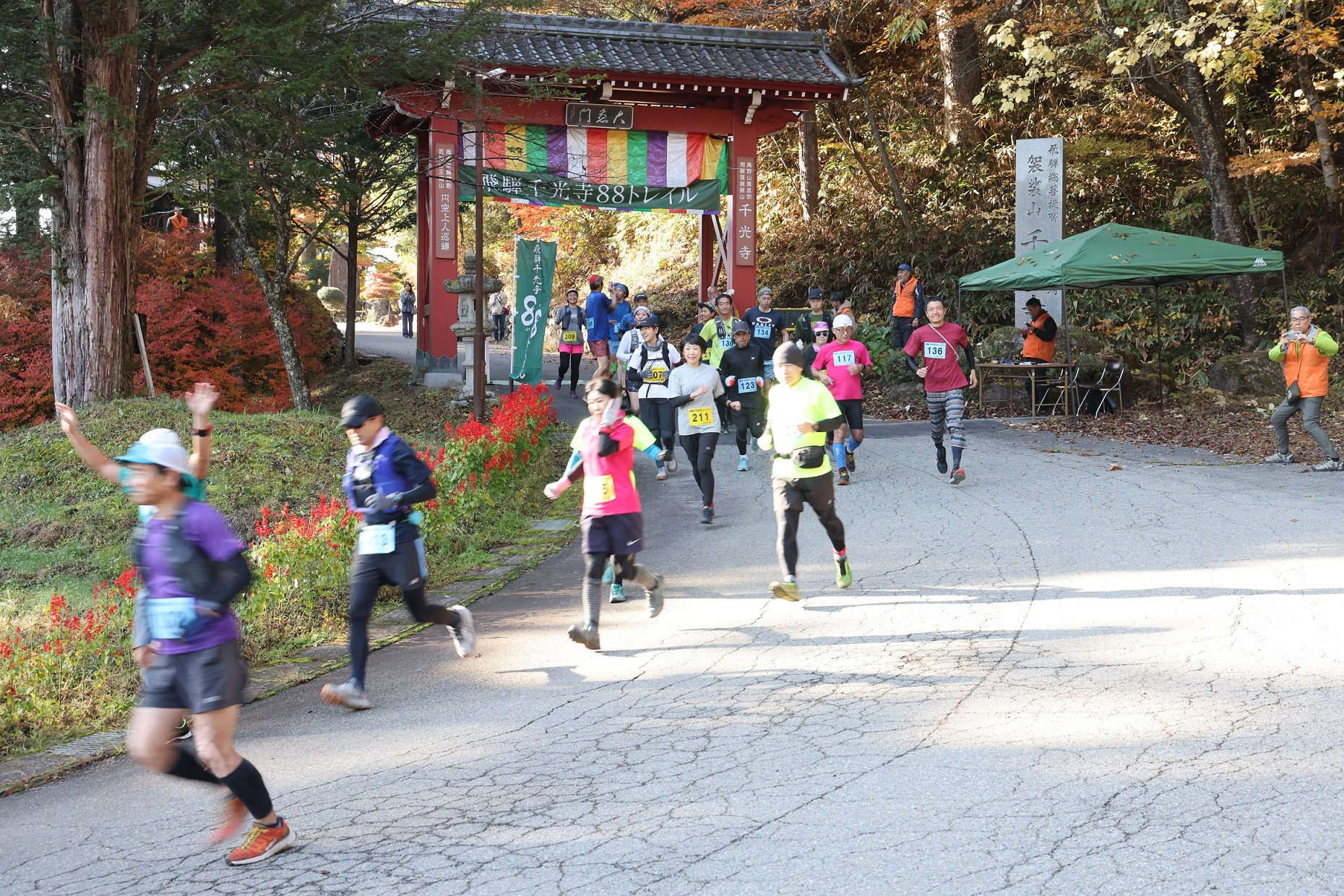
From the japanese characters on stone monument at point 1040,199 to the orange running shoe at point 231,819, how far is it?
16871 millimetres

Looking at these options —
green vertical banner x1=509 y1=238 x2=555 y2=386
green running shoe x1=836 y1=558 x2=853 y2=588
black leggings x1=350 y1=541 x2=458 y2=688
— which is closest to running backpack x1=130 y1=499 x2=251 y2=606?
black leggings x1=350 y1=541 x2=458 y2=688

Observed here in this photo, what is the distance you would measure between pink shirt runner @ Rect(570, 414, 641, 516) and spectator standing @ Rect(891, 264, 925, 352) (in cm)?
Answer: 1277

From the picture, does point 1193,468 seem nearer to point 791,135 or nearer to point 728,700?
point 728,700

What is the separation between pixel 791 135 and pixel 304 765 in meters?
28.7

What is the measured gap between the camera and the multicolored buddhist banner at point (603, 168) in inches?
762

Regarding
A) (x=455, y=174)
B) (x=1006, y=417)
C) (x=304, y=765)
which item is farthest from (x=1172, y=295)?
(x=304, y=765)

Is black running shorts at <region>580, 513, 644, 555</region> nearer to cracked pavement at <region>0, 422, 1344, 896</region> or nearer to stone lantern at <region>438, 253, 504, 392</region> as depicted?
cracked pavement at <region>0, 422, 1344, 896</region>

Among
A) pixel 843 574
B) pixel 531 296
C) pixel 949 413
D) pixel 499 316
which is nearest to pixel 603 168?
pixel 531 296

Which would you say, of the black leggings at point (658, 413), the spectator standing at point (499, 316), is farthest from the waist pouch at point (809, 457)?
the spectator standing at point (499, 316)

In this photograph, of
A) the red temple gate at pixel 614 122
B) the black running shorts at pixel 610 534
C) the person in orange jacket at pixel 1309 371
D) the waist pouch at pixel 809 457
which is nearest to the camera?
the black running shorts at pixel 610 534

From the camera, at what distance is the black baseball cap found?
18.4ft

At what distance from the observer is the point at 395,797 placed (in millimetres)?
4625

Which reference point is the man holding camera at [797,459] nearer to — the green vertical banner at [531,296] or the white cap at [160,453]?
the white cap at [160,453]

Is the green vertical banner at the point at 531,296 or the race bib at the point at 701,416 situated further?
the green vertical banner at the point at 531,296
